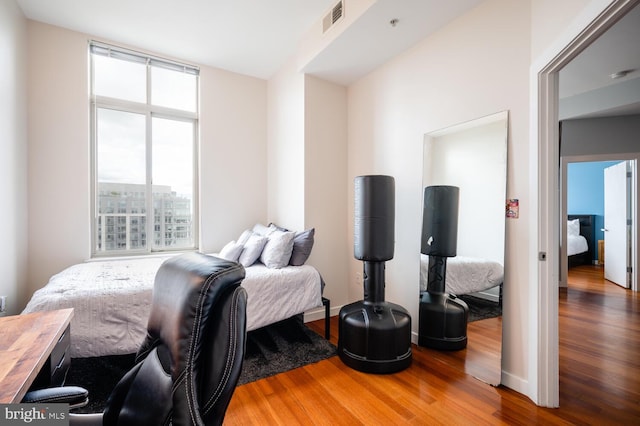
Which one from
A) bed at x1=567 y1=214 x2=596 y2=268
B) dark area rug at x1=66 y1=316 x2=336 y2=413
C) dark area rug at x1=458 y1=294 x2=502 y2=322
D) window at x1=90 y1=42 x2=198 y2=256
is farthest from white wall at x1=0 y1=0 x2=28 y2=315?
bed at x1=567 y1=214 x2=596 y2=268

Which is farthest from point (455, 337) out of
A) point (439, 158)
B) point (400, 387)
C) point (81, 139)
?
point (81, 139)

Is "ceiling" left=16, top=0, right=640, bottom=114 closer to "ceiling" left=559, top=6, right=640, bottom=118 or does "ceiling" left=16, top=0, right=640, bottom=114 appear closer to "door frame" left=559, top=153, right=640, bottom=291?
"ceiling" left=559, top=6, right=640, bottom=118

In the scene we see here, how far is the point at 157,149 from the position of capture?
3598mm

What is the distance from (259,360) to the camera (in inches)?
93.0

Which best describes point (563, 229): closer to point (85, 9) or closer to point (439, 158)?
point (439, 158)

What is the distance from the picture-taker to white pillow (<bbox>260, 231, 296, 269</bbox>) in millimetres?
2771

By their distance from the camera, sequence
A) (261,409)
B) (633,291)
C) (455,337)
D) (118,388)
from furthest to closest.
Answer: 1. (633,291)
2. (455,337)
3. (261,409)
4. (118,388)

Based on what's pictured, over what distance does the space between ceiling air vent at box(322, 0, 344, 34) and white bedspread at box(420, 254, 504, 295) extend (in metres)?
2.26

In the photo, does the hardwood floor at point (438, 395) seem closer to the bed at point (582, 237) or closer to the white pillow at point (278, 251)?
the white pillow at point (278, 251)

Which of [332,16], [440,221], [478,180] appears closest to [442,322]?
[440,221]

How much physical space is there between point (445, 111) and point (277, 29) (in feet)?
6.31

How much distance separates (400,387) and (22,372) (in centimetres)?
198

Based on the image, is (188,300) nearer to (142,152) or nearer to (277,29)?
(277,29)

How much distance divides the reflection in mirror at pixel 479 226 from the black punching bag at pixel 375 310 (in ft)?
1.60
